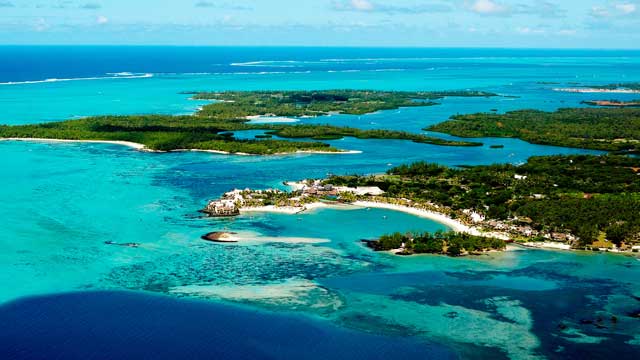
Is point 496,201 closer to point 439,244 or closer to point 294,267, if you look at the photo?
point 439,244

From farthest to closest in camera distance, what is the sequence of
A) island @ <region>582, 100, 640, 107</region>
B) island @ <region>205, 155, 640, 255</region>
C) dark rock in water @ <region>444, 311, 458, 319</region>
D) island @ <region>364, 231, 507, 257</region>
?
island @ <region>582, 100, 640, 107</region> < island @ <region>205, 155, 640, 255</region> < island @ <region>364, 231, 507, 257</region> < dark rock in water @ <region>444, 311, 458, 319</region>


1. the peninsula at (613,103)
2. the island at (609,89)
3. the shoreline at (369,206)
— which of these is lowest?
the shoreline at (369,206)

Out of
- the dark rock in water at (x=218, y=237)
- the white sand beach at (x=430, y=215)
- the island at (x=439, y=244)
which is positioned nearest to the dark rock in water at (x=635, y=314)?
the island at (x=439, y=244)

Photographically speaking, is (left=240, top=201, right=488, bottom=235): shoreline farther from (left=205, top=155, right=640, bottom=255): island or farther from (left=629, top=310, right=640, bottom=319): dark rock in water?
(left=629, top=310, right=640, bottom=319): dark rock in water

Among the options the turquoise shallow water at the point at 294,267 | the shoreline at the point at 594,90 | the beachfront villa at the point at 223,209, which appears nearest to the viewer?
the turquoise shallow water at the point at 294,267

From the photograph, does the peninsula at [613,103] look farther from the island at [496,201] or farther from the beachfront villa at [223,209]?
the beachfront villa at [223,209]

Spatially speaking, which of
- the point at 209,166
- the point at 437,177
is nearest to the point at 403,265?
the point at 437,177

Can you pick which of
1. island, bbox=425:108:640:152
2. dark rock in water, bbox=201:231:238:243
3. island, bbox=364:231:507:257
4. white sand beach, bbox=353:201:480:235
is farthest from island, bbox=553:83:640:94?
dark rock in water, bbox=201:231:238:243
